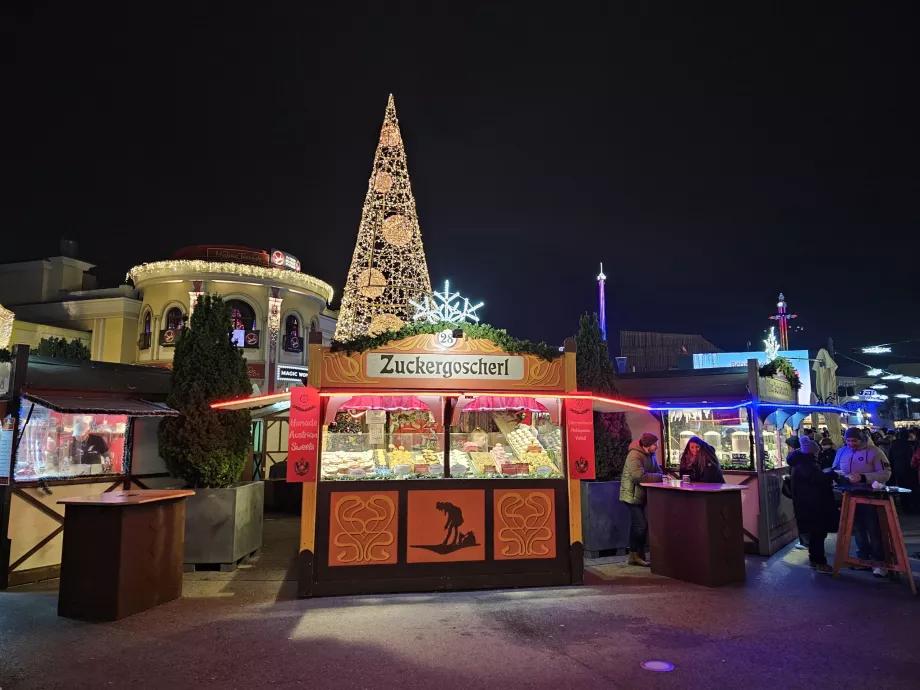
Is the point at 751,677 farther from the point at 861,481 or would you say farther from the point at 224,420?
the point at 224,420

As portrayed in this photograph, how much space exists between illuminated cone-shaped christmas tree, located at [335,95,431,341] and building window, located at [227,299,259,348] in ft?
37.7

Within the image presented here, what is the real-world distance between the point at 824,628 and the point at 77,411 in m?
8.72

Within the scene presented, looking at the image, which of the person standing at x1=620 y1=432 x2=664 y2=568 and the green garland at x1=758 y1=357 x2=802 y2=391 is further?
the green garland at x1=758 y1=357 x2=802 y2=391

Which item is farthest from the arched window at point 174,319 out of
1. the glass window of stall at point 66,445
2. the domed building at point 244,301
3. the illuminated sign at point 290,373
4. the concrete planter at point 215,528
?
the concrete planter at point 215,528

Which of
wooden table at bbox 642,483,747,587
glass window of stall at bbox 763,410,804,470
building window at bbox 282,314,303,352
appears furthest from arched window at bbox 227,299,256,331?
wooden table at bbox 642,483,747,587

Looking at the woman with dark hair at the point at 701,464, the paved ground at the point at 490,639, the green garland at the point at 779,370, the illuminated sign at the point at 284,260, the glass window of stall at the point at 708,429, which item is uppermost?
the illuminated sign at the point at 284,260

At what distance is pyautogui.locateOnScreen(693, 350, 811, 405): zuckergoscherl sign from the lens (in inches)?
935

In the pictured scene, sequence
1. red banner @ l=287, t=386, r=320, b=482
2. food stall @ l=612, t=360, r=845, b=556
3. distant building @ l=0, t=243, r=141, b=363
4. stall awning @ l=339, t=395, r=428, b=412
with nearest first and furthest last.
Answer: red banner @ l=287, t=386, r=320, b=482
stall awning @ l=339, t=395, r=428, b=412
food stall @ l=612, t=360, r=845, b=556
distant building @ l=0, t=243, r=141, b=363

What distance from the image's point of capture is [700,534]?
7.49 metres

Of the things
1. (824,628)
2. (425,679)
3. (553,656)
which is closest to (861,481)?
(824,628)

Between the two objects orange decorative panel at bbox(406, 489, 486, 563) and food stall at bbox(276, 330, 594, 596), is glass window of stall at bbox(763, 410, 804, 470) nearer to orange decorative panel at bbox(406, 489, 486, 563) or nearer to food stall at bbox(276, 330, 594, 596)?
food stall at bbox(276, 330, 594, 596)

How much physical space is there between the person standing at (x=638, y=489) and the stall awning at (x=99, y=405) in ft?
21.8

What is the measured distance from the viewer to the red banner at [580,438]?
7.73m

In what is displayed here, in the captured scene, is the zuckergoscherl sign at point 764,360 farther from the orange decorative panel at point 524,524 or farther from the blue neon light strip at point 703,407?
the orange decorative panel at point 524,524
